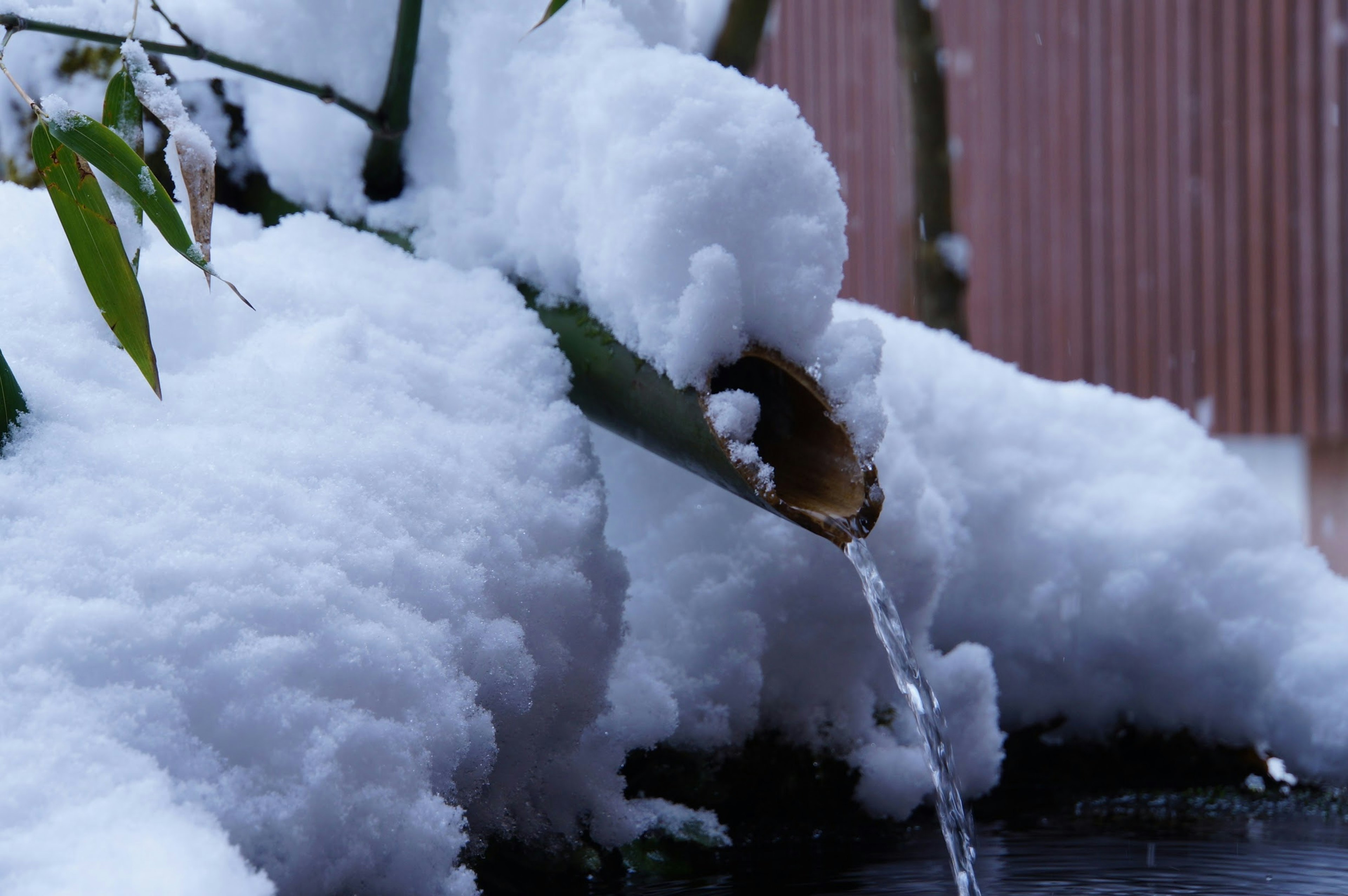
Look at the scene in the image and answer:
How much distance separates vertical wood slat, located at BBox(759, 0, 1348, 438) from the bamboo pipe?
16.5 ft

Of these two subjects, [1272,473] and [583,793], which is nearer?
[583,793]

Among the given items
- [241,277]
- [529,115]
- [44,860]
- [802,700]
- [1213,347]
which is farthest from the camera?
[1213,347]

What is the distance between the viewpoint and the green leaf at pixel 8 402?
30.9 inches

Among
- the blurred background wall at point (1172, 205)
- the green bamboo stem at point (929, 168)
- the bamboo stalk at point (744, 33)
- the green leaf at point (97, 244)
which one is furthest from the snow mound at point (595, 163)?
the blurred background wall at point (1172, 205)

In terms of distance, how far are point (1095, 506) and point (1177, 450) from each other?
17cm

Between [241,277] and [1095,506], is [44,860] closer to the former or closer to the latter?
[241,277]

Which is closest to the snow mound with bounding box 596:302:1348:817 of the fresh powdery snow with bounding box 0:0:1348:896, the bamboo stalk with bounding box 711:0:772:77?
the fresh powdery snow with bounding box 0:0:1348:896

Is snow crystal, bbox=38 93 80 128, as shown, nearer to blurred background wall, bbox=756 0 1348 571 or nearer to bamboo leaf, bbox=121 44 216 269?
bamboo leaf, bbox=121 44 216 269

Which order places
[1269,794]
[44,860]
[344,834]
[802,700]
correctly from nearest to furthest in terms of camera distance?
[44,860]
[344,834]
[802,700]
[1269,794]

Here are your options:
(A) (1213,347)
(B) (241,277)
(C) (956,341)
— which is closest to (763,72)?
(A) (1213,347)

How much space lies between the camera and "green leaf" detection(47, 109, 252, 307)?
0.81 m

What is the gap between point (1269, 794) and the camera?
1.44 m

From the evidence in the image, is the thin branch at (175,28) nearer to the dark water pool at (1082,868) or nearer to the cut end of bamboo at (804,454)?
the cut end of bamboo at (804,454)

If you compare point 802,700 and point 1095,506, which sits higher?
point 1095,506
